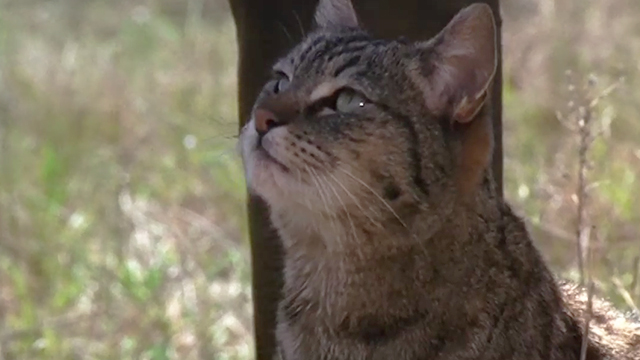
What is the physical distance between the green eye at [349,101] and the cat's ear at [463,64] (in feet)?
0.50

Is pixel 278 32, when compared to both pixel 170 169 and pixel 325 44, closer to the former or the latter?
pixel 325 44

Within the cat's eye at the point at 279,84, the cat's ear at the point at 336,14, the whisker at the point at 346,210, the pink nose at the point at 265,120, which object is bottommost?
the whisker at the point at 346,210

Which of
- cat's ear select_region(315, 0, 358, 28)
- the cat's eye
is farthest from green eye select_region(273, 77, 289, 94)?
cat's ear select_region(315, 0, 358, 28)

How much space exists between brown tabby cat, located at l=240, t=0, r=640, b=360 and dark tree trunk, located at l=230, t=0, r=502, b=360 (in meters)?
0.36

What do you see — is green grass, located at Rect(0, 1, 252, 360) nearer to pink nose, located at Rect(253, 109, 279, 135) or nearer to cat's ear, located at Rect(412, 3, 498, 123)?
pink nose, located at Rect(253, 109, 279, 135)

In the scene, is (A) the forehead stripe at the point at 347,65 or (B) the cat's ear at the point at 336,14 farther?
(B) the cat's ear at the point at 336,14

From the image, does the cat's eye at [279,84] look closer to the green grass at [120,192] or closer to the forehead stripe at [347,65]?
the forehead stripe at [347,65]

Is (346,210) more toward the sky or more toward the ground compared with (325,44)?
more toward the ground

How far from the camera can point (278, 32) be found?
9.34 ft

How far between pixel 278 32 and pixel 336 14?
0.77 ft

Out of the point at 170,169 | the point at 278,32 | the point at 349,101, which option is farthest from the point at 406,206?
the point at 170,169

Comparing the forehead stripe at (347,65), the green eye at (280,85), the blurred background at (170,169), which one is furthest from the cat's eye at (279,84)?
the blurred background at (170,169)

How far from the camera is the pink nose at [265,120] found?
2303 mm

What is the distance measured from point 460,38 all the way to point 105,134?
3342mm
